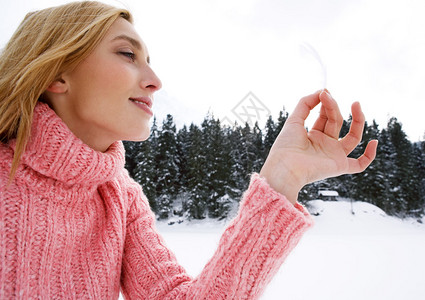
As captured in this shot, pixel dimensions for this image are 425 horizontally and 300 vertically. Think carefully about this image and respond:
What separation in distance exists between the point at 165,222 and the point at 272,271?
2108cm

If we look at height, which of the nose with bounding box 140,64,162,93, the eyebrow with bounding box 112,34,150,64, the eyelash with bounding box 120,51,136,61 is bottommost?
the nose with bounding box 140,64,162,93

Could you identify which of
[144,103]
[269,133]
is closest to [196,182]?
A: [269,133]

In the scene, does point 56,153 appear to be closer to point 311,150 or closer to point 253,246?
point 253,246

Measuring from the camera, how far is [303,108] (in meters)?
1.21

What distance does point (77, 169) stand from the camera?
1079 mm

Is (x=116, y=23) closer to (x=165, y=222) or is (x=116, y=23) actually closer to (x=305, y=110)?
(x=305, y=110)

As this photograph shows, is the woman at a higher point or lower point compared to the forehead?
lower

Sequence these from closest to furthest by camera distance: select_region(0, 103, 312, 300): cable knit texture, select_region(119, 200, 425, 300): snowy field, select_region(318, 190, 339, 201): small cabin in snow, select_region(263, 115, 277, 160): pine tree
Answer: select_region(0, 103, 312, 300): cable knit texture, select_region(119, 200, 425, 300): snowy field, select_region(263, 115, 277, 160): pine tree, select_region(318, 190, 339, 201): small cabin in snow

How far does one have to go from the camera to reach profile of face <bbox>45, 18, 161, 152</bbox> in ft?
3.86

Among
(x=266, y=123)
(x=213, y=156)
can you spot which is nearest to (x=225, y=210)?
(x=213, y=156)

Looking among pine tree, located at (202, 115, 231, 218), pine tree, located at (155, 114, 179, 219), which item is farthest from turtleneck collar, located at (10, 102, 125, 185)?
pine tree, located at (155, 114, 179, 219)

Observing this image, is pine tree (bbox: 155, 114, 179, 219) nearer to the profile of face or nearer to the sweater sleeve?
the profile of face

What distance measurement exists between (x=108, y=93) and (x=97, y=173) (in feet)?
Result: 1.23

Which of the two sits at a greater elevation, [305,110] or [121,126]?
[305,110]
